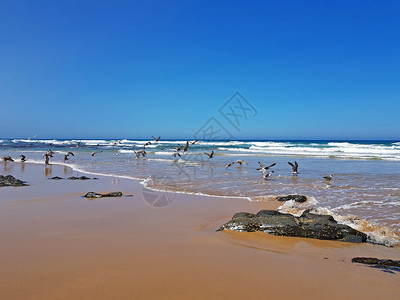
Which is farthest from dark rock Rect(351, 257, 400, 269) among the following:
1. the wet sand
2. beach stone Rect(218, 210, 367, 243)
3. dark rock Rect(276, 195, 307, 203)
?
dark rock Rect(276, 195, 307, 203)

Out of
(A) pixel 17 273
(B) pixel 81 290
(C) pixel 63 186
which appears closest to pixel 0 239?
(A) pixel 17 273

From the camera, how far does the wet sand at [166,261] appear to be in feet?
10.8

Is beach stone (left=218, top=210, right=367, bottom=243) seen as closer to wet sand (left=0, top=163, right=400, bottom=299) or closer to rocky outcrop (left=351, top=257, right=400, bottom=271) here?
wet sand (left=0, top=163, right=400, bottom=299)

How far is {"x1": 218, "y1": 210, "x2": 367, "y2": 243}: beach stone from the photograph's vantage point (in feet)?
16.6

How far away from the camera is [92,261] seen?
4.00 m

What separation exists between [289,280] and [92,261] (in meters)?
2.45

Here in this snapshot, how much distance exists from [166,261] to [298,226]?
2430mm

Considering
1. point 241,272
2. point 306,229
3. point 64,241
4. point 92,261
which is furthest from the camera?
point 306,229

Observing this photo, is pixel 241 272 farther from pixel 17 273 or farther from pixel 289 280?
pixel 17 273

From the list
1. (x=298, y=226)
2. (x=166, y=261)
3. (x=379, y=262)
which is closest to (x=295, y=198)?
(x=298, y=226)

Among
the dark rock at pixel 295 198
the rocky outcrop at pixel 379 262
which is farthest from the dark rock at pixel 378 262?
the dark rock at pixel 295 198

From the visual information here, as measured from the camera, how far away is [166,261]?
4.10 meters

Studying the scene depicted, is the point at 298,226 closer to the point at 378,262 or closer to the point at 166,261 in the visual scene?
the point at 378,262

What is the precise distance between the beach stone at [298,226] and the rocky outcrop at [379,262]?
914 mm
